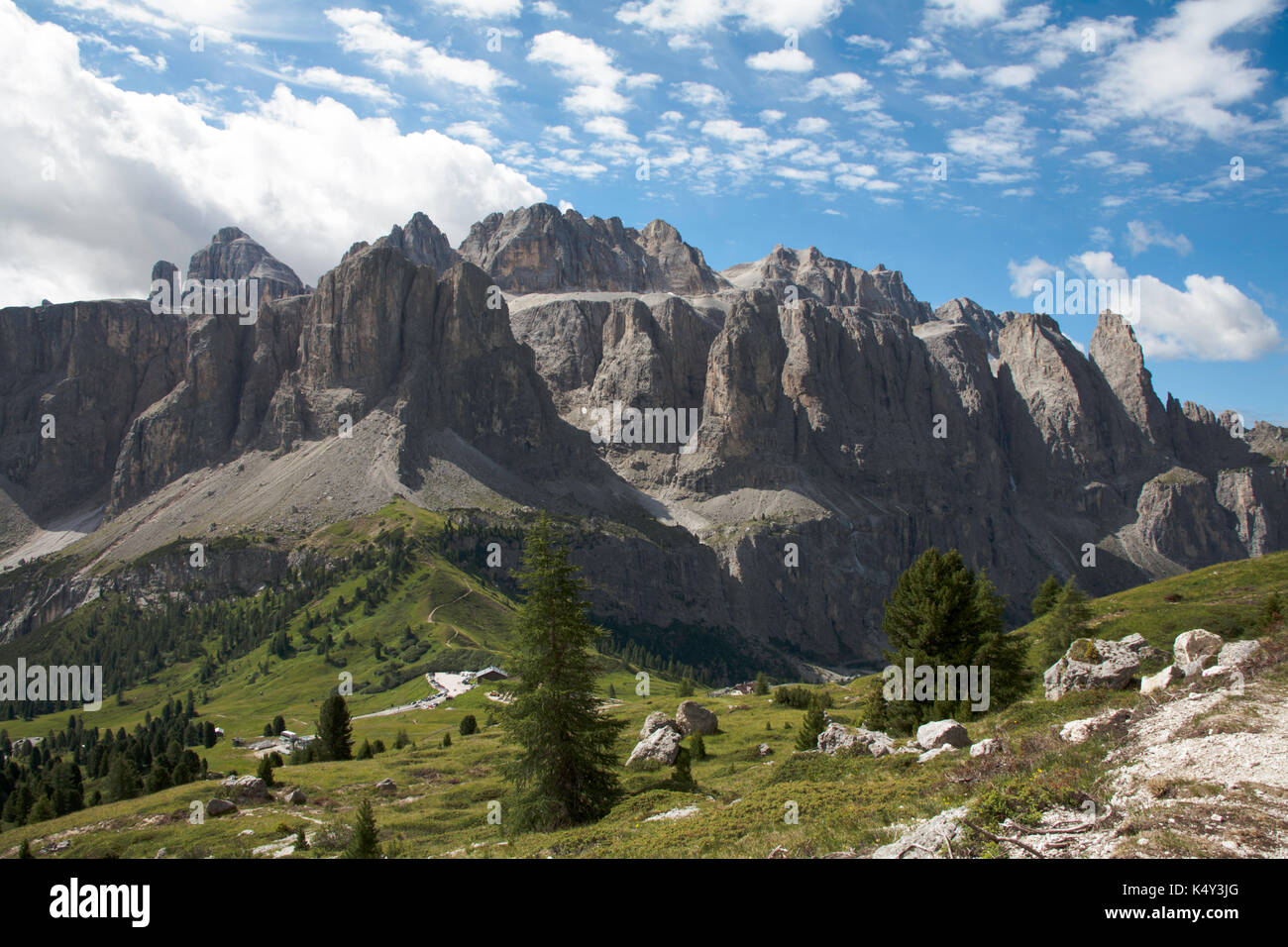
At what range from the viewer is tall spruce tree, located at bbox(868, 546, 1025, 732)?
47.9 meters

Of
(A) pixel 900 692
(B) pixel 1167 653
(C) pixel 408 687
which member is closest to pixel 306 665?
(C) pixel 408 687

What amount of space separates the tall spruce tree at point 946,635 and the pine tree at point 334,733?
50.3m

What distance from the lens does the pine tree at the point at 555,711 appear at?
36.2 m

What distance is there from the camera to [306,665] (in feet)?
587

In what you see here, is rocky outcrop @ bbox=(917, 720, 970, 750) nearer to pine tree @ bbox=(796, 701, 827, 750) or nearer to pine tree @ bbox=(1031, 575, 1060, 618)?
pine tree @ bbox=(796, 701, 827, 750)

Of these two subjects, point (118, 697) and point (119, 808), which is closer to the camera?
point (119, 808)

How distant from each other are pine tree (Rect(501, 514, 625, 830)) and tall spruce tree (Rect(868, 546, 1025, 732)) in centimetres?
1963

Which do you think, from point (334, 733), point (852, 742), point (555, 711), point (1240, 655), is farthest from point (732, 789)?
point (334, 733)

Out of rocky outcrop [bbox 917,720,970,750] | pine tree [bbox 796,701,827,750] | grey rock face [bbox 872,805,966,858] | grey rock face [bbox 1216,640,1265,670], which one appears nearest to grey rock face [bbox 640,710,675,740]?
pine tree [bbox 796,701,827,750]

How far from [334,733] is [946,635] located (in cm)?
5573

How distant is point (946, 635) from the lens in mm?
50219
